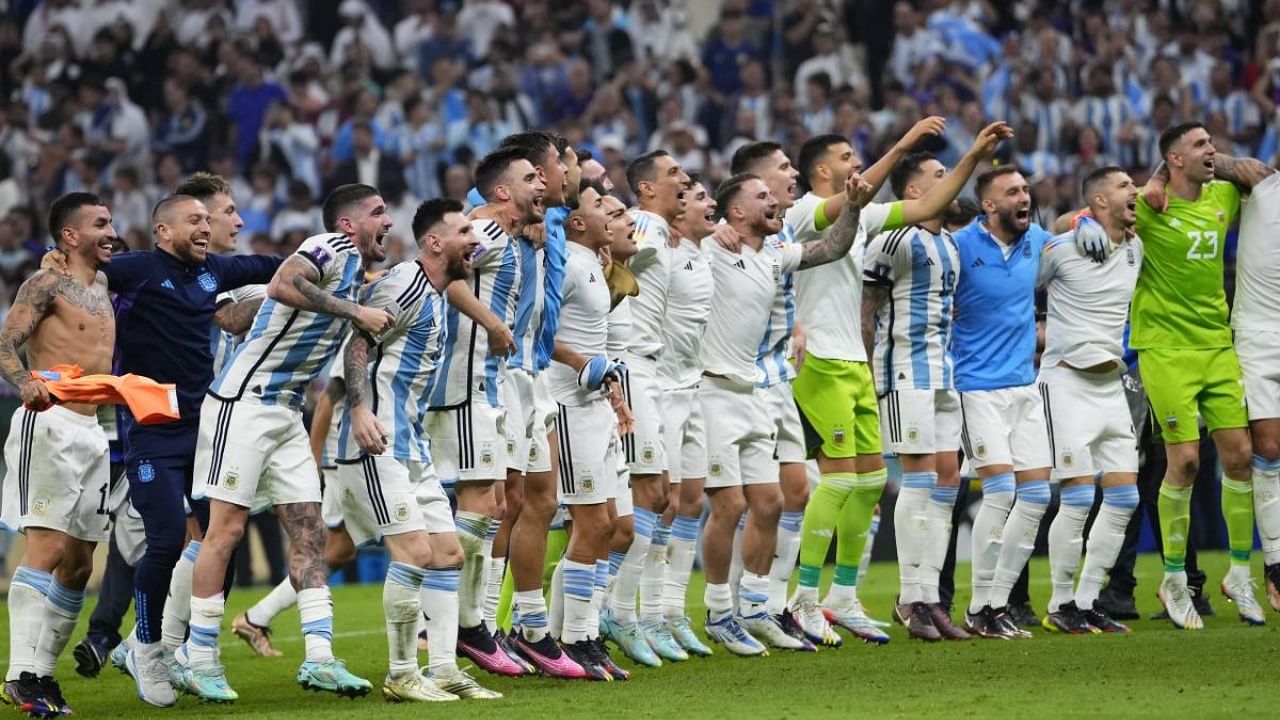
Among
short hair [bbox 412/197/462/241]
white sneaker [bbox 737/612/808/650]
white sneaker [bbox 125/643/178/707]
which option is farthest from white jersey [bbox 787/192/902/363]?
white sneaker [bbox 125/643/178/707]

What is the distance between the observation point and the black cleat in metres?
11.3

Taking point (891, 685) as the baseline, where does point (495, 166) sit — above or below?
above

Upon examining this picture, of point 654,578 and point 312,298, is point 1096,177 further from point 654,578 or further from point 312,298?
point 312,298

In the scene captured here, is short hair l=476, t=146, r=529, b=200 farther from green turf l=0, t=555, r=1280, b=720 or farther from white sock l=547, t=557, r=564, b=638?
green turf l=0, t=555, r=1280, b=720

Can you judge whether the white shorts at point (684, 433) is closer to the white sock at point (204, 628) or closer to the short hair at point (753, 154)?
the short hair at point (753, 154)

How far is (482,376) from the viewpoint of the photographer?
9078mm

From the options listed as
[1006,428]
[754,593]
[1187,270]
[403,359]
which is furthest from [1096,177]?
[403,359]

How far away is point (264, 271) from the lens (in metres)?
9.35

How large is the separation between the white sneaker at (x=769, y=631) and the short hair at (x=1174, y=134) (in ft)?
12.3

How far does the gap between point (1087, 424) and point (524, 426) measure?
3.84 metres

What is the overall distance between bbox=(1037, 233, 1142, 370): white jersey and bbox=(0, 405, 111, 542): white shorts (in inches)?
227

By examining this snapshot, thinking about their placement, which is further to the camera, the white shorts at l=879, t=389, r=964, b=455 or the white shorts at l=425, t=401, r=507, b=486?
the white shorts at l=879, t=389, r=964, b=455

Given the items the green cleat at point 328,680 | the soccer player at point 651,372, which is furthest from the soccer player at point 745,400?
the green cleat at point 328,680

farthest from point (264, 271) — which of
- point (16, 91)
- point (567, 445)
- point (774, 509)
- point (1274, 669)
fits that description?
point (16, 91)
